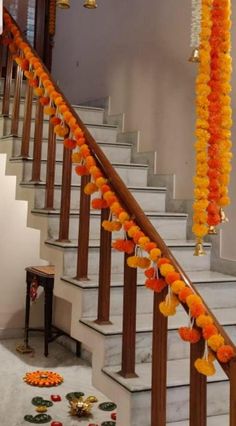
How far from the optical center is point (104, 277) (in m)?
2.77

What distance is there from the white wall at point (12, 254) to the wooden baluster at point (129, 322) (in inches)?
120

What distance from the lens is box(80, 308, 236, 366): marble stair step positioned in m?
2.72

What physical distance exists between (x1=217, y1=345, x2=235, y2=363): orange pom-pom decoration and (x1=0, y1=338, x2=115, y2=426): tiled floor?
1.87 metres

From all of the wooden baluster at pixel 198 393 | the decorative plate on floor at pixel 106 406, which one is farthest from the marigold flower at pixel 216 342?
the decorative plate on floor at pixel 106 406

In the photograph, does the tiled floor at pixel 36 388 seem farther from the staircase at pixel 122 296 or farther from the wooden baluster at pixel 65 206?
the wooden baluster at pixel 65 206

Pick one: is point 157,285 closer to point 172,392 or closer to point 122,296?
point 172,392

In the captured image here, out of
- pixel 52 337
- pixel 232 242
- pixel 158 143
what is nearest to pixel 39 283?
pixel 52 337

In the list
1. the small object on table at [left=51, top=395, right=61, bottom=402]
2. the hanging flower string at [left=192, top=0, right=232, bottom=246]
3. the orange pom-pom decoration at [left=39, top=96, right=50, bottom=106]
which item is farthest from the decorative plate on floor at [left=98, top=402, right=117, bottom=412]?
the orange pom-pom decoration at [left=39, top=96, right=50, bottom=106]

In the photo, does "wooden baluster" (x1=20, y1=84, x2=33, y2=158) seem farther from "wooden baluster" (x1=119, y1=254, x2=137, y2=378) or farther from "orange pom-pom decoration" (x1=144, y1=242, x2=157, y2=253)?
"orange pom-pom decoration" (x1=144, y1=242, x2=157, y2=253)

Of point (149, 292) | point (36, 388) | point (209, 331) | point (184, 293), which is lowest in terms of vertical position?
point (36, 388)

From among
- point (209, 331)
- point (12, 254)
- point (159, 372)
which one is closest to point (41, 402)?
point (159, 372)

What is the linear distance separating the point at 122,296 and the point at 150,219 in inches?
37.4

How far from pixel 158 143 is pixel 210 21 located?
1643 mm

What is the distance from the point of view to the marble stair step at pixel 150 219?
347cm
